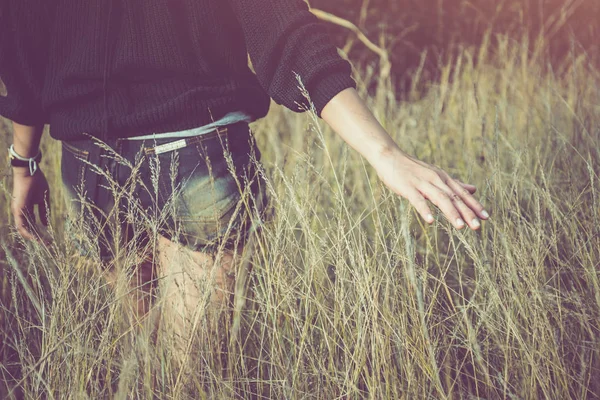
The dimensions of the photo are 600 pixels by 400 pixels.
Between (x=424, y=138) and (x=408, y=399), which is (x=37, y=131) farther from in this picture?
(x=424, y=138)

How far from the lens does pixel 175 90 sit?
1089 mm

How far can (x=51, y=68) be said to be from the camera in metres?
1.16

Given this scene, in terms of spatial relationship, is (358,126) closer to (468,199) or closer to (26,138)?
(468,199)

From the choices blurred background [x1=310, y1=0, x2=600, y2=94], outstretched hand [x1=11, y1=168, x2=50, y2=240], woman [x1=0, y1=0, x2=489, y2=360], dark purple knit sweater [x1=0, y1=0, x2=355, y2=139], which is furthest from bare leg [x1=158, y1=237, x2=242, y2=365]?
blurred background [x1=310, y1=0, x2=600, y2=94]

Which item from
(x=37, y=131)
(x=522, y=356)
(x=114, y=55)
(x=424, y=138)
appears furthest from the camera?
(x=424, y=138)

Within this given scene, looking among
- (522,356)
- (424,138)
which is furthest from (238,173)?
(424,138)

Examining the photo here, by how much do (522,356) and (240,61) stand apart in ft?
2.95

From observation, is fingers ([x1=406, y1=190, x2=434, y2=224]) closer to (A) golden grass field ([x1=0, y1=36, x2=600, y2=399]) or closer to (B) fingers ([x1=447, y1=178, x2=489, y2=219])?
(B) fingers ([x1=447, y1=178, x2=489, y2=219])

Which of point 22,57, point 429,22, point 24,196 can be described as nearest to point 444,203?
point 22,57

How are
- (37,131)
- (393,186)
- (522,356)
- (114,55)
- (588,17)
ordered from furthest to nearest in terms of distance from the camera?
1. (588,17)
2. (37,131)
3. (522,356)
4. (114,55)
5. (393,186)

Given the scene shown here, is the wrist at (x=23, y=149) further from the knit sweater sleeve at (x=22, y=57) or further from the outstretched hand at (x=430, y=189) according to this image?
the outstretched hand at (x=430, y=189)

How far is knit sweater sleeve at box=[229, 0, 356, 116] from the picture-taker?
3.26 feet

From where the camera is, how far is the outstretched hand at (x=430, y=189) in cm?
79

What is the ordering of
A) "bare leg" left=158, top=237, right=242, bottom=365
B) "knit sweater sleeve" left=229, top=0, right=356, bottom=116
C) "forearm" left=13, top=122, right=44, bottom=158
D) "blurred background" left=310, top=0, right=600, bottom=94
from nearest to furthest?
"knit sweater sleeve" left=229, top=0, right=356, bottom=116 < "bare leg" left=158, top=237, right=242, bottom=365 < "forearm" left=13, top=122, right=44, bottom=158 < "blurred background" left=310, top=0, right=600, bottom=94
